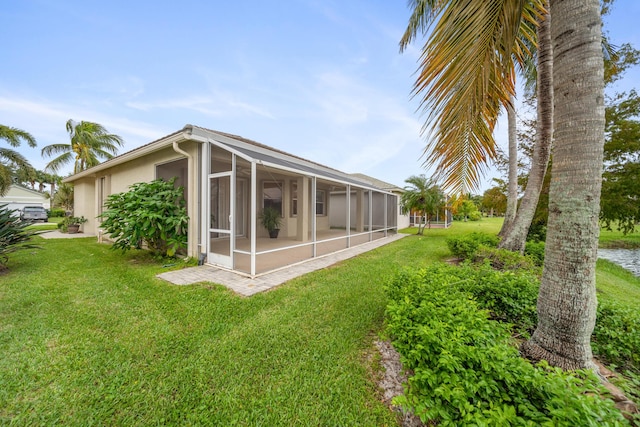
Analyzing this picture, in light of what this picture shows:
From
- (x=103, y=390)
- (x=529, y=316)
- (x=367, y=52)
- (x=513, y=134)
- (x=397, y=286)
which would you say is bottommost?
(x=103, y=390)

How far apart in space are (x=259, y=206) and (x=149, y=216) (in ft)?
17.4

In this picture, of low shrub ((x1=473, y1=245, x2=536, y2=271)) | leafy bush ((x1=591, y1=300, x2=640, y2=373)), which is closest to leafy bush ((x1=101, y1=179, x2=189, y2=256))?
low shrub ((x1=473, y1=245, x2=536, y2=271))

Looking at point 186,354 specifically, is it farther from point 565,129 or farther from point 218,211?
point 565,129

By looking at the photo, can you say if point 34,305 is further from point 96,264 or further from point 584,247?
point 584,247

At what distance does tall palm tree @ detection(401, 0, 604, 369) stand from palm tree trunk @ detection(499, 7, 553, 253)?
153 inches

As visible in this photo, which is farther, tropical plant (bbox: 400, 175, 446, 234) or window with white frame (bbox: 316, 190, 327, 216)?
window with white frame (bbox: 316, 190, 327, 216)

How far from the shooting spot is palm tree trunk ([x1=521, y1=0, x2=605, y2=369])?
1.78 metres

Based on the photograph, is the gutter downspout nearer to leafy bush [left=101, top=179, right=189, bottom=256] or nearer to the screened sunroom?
leafy bush [left=101, top=179, right=189, bottom=256]

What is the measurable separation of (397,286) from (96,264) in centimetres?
745

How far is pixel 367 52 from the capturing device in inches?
314

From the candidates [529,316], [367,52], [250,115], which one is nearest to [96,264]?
[529,316]

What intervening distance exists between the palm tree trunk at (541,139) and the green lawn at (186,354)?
4182 mm

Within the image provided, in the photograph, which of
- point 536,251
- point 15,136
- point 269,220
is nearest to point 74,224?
point 15,136

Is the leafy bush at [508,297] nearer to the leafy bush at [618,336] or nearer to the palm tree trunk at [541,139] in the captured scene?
the leafy bush at [618,336]
